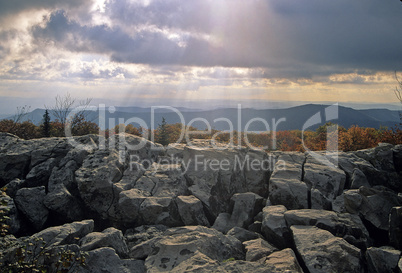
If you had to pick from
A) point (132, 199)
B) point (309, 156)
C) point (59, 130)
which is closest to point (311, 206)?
point (309, 156)

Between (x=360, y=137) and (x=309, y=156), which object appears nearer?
(x=309, y=156)

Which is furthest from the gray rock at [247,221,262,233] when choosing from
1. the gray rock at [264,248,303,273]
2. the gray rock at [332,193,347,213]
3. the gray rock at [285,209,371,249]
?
the gray rock at [332,193,347,213]

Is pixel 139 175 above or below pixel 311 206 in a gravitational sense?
above

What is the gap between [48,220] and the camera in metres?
9.81

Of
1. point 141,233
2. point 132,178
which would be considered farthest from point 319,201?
point 132,178

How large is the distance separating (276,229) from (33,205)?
8.39m

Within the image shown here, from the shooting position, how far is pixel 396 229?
302 inches

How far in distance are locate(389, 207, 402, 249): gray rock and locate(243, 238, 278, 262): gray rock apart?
333 cm

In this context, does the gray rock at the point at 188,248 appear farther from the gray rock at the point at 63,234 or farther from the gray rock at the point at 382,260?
the gray rock at the point at 382,260

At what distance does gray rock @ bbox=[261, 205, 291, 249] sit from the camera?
8250 millimetres

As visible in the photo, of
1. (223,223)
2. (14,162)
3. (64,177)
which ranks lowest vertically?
(223,223)

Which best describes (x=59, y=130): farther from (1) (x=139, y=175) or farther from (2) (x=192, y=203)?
(2) (x=192, y=203)

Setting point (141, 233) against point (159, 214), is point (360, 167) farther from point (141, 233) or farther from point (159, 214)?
point (141, 233)

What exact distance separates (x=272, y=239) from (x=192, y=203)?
2.98 m
